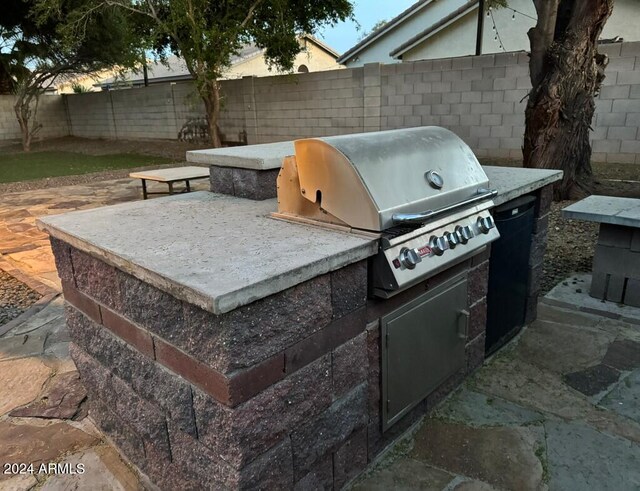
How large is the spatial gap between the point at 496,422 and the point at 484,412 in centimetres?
8

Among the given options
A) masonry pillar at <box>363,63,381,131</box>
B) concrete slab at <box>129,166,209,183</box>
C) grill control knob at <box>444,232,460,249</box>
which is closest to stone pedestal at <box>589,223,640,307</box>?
grill control knob at <box>444,232,460,249</box>

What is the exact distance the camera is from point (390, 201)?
5.50ft

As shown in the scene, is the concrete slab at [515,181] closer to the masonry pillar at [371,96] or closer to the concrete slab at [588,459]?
the concrete slab at [588,459]

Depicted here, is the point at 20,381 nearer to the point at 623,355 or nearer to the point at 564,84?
the point at 623,355

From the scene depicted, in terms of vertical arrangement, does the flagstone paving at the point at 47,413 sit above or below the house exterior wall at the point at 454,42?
below

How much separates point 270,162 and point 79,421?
1514 mm

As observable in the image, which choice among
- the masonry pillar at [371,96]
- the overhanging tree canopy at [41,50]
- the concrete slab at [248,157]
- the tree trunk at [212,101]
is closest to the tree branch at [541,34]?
the concrete slab at [248,157]

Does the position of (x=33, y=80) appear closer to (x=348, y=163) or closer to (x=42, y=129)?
(x=42, y=129)

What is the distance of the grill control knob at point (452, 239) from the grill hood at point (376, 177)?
11 cm

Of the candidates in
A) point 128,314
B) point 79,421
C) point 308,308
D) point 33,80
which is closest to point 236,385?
point 308,308

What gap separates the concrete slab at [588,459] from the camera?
5.86 feet

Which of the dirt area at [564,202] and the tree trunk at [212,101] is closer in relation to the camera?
the dirt area at [564,202]

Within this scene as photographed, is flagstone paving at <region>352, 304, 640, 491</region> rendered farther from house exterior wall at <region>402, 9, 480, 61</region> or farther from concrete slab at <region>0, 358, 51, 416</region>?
house exterior wall at <region>402, 9, 480, 61</region>

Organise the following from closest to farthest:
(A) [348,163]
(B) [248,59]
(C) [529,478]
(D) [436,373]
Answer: (A) [348,163], (C) [529,478], (D) [436,373], (B) [248,59]
